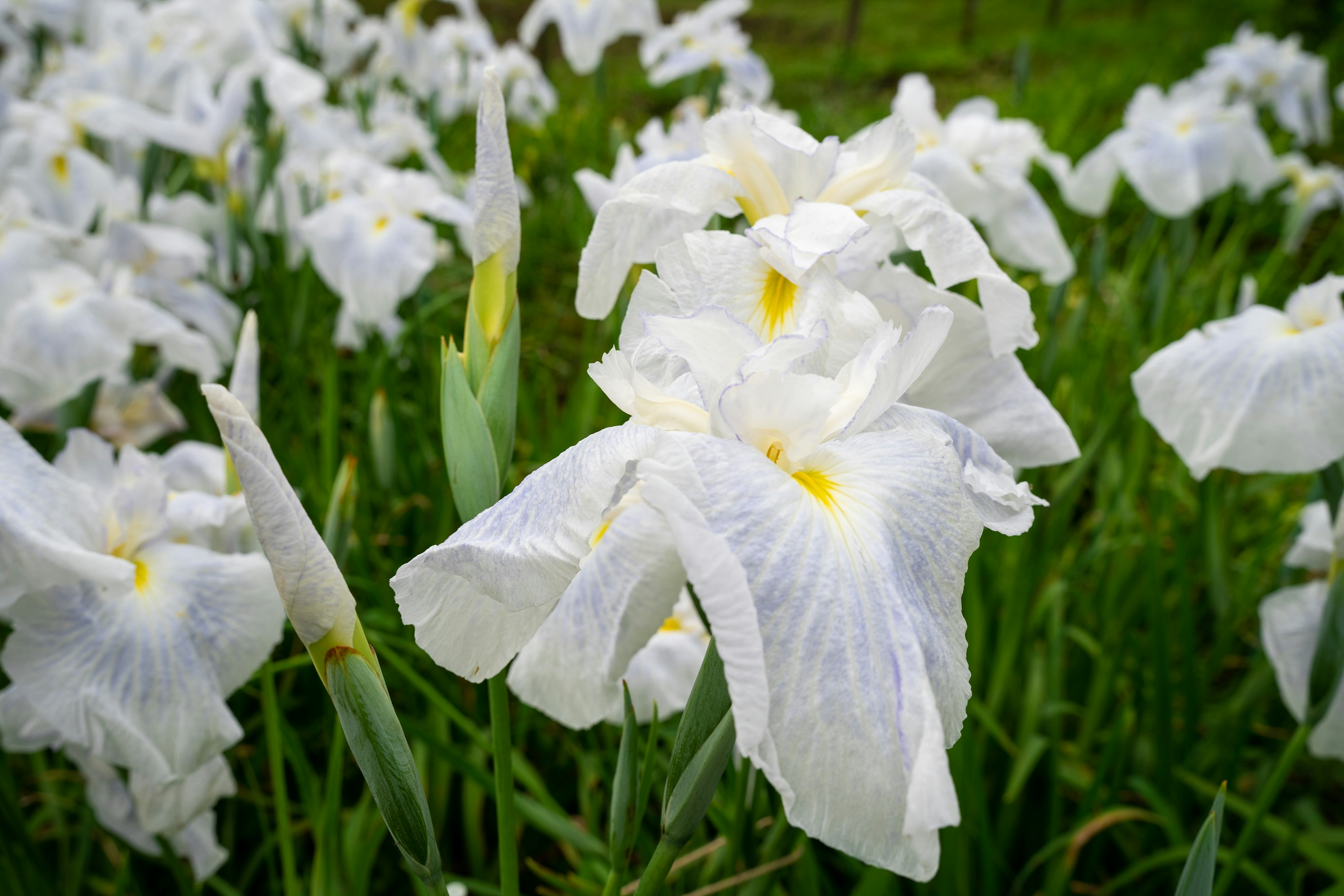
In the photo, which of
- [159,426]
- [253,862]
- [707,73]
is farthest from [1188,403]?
[707,73]

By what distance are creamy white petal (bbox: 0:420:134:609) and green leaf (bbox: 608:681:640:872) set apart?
0.61 meters

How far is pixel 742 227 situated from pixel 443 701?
0.85 m

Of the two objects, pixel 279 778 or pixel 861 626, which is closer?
pixel 861 626

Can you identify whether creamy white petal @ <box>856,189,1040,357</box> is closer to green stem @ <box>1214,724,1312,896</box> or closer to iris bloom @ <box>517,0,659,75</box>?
green stem @ <box>1214,724,1312,896</box>

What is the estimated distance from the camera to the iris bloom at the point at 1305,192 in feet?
12.5

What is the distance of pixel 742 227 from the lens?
1285 mm

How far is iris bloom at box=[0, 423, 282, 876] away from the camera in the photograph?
3.41 feet

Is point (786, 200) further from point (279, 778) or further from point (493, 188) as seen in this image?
point (279, 778)

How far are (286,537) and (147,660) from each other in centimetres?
55

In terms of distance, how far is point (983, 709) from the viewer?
1825 mm

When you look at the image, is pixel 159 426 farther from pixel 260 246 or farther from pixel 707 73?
pixel 707 73

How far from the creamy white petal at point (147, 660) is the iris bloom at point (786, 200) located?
1.98ft

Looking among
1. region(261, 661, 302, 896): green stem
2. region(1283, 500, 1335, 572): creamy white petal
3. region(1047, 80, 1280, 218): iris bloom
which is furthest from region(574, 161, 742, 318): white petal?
region(1047, 80, 1280, 218): iris bloom

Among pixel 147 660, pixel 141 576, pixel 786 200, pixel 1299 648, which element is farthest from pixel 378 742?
pixel 1299 648
